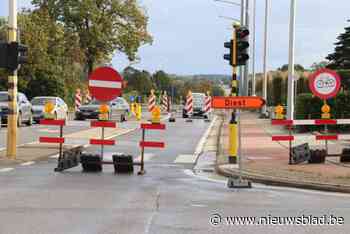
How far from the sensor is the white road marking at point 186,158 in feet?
59.6

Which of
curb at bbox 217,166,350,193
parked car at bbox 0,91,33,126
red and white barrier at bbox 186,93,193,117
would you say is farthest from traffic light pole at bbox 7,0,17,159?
red and white barrier at bbox 186,93,193,117

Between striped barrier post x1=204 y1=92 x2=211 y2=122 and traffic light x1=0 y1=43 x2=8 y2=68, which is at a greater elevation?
traffic light x1=0 y1=43 x2=8 y2=68

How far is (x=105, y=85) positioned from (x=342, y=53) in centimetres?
4530

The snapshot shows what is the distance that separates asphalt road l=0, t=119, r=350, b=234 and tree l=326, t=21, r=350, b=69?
43997 mm

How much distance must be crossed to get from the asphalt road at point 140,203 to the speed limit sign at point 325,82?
16.2ft

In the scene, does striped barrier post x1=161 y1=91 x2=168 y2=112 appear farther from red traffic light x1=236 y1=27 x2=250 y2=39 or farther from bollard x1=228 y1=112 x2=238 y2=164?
red traffic light x1=236 y1=27 x2=250 y2=39

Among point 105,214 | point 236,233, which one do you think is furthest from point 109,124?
point 236,233

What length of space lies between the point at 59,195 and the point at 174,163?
6.45 meters

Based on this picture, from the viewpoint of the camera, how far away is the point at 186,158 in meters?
19.0

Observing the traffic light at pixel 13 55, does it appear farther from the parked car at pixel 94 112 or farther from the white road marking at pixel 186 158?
the parked car at pixel 94 112

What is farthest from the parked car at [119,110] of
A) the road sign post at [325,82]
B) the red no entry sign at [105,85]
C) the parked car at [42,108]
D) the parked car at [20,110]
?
the red no entry sign at [105,85]

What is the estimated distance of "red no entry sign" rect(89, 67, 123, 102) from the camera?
1588 cm

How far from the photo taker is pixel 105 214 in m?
9.61

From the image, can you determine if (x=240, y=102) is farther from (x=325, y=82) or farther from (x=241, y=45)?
(x=325, y=82)
